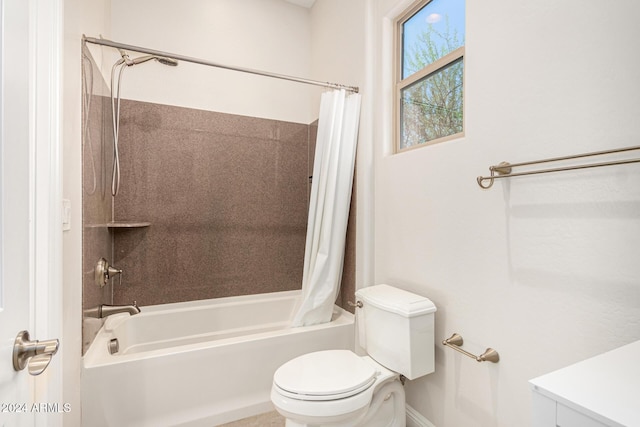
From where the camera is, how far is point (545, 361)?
1074 millimetres

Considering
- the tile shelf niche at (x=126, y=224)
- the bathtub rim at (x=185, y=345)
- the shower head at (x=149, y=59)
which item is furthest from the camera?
the tile shelf niche at (x=126, y=224)

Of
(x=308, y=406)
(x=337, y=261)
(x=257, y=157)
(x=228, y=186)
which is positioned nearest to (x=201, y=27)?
(x=257, y=157)

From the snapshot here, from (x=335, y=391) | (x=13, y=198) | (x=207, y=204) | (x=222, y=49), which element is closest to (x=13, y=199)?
(x=13, y=198)

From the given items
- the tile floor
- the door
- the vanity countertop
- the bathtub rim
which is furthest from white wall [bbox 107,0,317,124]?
the vanity countertop

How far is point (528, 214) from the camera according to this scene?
1.13 m

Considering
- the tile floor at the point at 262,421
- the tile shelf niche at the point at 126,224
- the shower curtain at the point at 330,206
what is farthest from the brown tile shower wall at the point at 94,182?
the shower curtain at the point at 330,206

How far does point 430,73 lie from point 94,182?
1.95 m

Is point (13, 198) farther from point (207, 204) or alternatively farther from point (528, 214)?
point (207, 204)

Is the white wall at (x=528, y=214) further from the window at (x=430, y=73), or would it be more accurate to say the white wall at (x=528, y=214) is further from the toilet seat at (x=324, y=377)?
the toilet seat at (x=324, y=377)

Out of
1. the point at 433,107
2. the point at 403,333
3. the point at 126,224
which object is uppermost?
the point at 433,107

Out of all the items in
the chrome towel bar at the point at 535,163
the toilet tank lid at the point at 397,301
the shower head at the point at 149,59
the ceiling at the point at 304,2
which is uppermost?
the ceiling at the point at 304,2

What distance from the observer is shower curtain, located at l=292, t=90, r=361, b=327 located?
79.7 inches

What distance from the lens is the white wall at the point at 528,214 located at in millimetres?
906

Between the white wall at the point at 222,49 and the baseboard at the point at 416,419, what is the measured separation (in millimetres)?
2356
